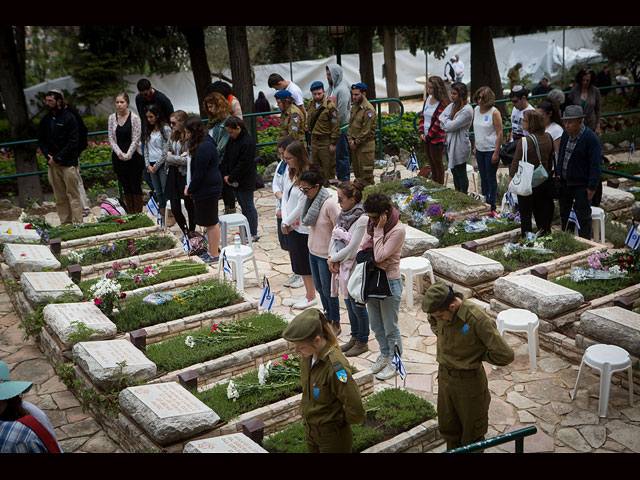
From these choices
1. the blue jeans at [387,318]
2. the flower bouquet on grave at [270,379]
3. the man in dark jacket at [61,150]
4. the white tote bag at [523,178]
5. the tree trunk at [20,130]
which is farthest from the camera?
the tree trunk at [20,130]

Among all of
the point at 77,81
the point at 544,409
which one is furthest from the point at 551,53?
the point at 544,409

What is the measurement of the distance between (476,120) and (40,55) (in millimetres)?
22659

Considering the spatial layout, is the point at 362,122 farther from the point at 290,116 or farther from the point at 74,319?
the point at 74,319

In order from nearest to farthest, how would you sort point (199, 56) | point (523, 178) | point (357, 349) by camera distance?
1. point (357, 349)
2. point (523, 178)
3. point (199, 56)

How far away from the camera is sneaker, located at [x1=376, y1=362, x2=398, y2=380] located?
6328 millimetres

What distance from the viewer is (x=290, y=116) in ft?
33.2

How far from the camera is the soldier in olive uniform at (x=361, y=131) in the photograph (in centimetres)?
1030

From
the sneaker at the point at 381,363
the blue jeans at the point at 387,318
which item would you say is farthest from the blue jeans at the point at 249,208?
the sneaker at the point at 381,363

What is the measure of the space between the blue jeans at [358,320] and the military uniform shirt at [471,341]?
1889 millimetres

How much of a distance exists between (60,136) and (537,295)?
697 cm

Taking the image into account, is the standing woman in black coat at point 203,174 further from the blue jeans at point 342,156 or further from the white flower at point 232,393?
the white flower at point 232,393

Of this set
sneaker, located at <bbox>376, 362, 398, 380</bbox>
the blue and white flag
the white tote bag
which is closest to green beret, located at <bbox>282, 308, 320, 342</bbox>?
sneaker, located at <bbox>376, 362, 398, 380</bbox>

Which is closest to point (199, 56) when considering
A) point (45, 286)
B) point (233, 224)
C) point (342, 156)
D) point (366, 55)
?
point (366, 55)

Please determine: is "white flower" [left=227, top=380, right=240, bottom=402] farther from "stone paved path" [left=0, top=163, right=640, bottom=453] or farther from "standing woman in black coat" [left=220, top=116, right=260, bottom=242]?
"standing woman in black coat" [left=220, top=116, right=260, bottom=242]
